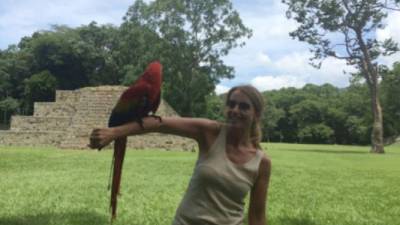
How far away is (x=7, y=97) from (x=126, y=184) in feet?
110

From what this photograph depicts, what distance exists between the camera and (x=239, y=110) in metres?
2.50

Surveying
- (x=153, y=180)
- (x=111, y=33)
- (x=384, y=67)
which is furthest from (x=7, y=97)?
(x=153, y=180)

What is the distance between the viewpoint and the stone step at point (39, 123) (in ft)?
83.6

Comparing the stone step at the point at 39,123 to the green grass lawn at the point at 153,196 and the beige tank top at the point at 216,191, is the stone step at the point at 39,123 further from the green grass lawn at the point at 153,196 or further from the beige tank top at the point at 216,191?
the beige tank top at the point at 216,191

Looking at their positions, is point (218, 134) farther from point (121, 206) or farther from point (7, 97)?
point (7, 97)

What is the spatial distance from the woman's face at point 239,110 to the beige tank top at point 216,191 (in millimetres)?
76

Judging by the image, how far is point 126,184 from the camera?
8.86 meters

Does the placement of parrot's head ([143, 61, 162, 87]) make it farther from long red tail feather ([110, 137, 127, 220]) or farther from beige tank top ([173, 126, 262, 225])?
beige tank top ([173, 126, 262, 225])

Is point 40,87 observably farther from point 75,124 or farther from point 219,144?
point 219,144

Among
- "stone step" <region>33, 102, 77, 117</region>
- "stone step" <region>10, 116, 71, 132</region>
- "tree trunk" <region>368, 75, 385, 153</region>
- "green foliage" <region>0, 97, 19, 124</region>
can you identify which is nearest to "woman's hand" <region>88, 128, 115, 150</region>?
"stone step" <region>10, 116, 71, 132</region>

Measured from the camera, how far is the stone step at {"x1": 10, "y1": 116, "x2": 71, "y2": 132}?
25.5m

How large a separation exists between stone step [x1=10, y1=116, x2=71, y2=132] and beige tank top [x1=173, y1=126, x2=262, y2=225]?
23720 mm

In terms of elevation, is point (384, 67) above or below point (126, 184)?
above

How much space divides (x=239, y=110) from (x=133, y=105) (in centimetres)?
50
